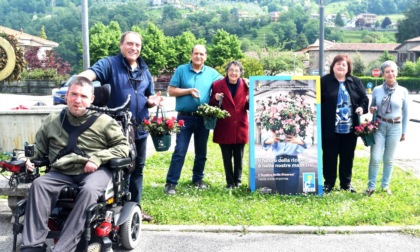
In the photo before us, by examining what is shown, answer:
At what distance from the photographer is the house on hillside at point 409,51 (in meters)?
100

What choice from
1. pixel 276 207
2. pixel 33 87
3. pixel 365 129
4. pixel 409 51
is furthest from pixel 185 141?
pixel 409 51

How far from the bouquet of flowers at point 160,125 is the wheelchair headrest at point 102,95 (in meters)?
0.79

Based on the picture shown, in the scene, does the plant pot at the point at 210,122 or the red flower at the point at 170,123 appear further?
the plant pot at the point at 210,122

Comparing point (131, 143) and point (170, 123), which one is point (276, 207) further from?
point (131, 143)

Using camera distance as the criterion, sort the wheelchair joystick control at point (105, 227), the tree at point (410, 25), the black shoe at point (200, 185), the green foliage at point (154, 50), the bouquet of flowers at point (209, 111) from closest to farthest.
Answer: the wheelchair joystick control at point (105, 227), the bouquet of flowers at point (209, 111), the black shoe at point (200, 185), the green foliage at point (154, 50), the tree at point (410, 25)

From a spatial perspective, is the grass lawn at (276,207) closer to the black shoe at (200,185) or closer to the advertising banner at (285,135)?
the black shoe at (200,185)

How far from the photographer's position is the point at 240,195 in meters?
7.17

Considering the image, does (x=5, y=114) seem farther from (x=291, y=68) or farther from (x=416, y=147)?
(x=291, y=68)

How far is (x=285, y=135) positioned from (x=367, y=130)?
110cm

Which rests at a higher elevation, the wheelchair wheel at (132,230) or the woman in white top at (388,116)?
the woman in white top at (388,116)

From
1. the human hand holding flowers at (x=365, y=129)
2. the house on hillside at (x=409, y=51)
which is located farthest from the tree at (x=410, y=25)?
the human hand holding flowers at (x=365, y=129)

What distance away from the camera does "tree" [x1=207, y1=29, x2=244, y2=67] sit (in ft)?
272

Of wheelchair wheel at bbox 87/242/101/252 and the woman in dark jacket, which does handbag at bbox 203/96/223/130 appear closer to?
the woman in dark jacket

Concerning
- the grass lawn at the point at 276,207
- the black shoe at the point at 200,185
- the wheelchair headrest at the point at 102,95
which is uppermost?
the wheelchair headrest at the point at 102,95
